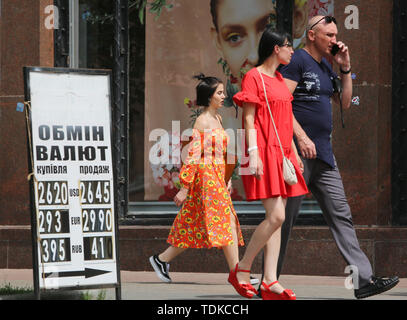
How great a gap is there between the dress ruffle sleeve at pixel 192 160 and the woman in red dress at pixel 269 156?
109cm

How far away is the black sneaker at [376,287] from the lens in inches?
291

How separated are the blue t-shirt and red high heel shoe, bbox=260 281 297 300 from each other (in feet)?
3.67

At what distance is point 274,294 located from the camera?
729 centimetres

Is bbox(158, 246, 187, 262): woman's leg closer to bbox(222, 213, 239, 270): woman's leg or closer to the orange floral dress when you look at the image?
the orange floral dress

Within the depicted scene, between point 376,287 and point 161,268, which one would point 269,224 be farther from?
point 161,268

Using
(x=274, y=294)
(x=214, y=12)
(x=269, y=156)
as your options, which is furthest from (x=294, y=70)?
(x=214, y=12)

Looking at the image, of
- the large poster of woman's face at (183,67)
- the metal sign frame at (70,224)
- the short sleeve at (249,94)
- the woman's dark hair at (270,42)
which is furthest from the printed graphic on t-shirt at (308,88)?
the large poster of woman's face at (183,67)

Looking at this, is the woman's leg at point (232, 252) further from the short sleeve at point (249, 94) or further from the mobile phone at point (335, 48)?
the mobile phone at point (335, 48)

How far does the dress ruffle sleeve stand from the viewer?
28.0 feet

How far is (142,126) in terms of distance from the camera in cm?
1110

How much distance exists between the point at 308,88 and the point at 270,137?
59 centimetres

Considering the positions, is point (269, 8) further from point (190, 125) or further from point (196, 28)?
point (190, 125)

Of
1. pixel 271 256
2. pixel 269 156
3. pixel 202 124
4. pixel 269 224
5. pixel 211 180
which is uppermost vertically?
pixel 202 124

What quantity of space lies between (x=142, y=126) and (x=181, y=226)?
244cm
